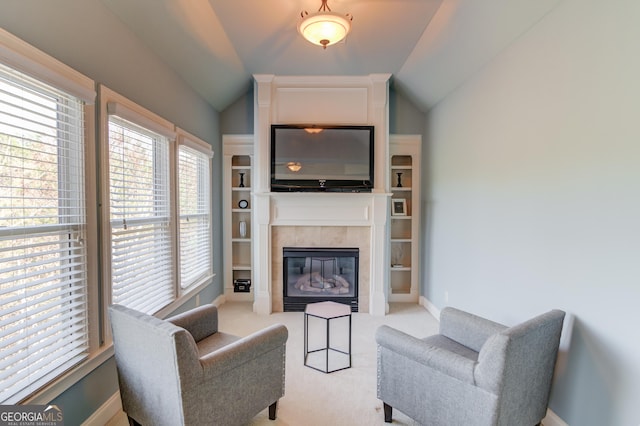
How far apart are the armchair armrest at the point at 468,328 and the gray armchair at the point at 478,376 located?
0.08 ft

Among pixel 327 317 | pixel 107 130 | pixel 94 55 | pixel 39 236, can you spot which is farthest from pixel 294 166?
pixel 39 236

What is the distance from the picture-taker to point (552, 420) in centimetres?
186

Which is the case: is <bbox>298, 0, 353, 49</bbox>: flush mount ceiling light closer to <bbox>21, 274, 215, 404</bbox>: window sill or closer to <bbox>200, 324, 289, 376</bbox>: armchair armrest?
<bbox>200, 324, 289, 376</bbox>: armchair armrest

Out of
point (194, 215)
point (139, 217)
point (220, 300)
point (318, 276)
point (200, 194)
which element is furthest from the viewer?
point (220, 300)

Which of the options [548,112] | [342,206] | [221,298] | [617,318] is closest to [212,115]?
[342,206]

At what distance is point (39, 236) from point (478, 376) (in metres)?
2.28

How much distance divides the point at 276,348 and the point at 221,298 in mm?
2604

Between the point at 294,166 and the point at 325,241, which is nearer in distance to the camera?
the point at 294,166

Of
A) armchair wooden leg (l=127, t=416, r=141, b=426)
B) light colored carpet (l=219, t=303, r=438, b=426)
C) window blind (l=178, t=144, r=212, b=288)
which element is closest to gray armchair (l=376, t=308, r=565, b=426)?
light colored carpet (l=219, t=303, r=438, b=426)

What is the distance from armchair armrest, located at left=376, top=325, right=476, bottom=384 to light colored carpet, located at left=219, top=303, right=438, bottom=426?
58 cm

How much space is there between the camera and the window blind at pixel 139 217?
2.07 meters

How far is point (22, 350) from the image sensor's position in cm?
140

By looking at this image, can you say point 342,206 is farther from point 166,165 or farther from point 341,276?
point 166,165

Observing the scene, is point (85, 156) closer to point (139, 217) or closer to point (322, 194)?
point (139, 217)
